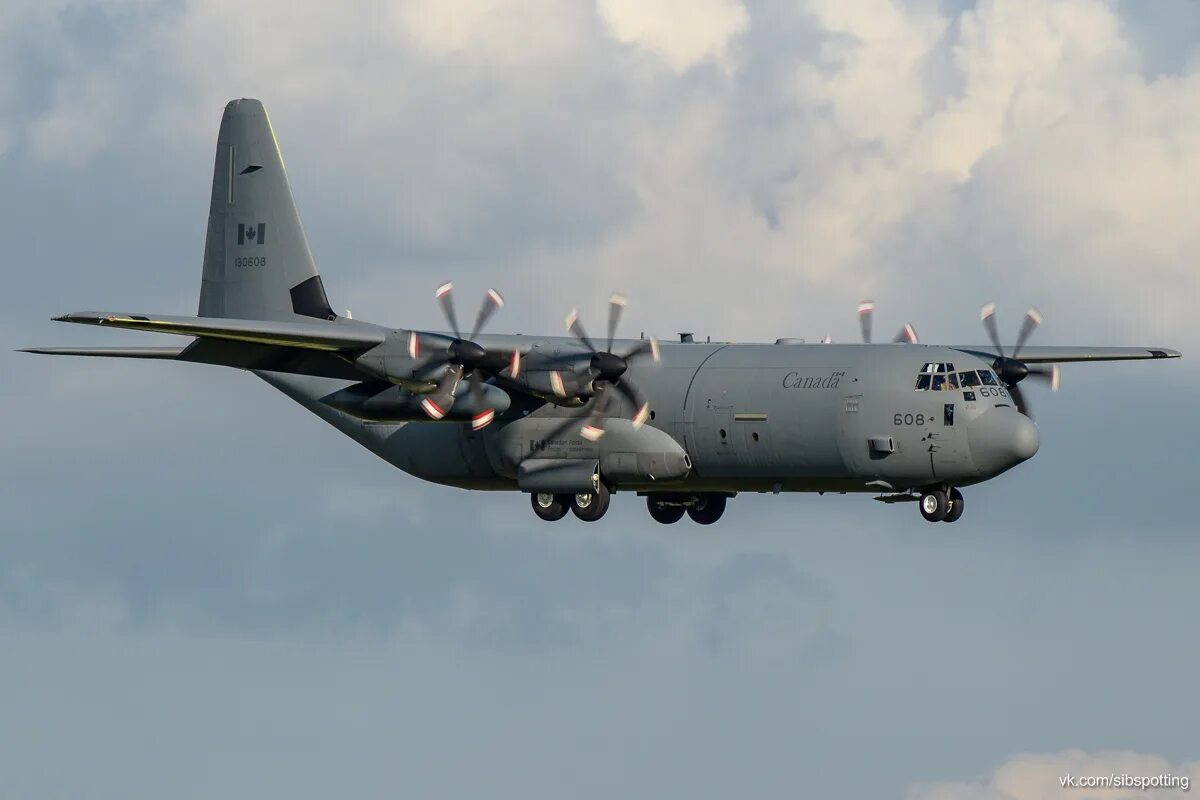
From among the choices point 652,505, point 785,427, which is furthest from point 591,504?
point 785,427

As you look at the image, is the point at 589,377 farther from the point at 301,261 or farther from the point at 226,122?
the point at 226,122

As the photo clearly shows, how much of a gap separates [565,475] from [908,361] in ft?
21.5

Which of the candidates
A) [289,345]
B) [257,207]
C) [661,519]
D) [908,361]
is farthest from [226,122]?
[908,361]

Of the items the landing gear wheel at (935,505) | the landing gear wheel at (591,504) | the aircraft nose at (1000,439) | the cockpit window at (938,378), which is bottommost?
the landing gear wheel at (935,505)

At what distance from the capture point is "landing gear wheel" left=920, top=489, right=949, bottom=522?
1305 inches

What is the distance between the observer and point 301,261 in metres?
39.2

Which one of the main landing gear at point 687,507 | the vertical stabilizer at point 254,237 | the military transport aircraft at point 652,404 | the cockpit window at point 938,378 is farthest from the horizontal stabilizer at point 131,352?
the cockpit window at point 938,378

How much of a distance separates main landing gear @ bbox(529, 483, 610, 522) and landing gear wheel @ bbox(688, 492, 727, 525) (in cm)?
278

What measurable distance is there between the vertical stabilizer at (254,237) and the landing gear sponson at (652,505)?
20.8 ft

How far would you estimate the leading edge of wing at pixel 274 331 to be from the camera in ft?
101

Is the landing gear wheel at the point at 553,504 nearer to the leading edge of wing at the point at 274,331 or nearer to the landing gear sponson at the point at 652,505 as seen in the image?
the landing gear sponson at the point at 652,505

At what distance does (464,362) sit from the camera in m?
33.2

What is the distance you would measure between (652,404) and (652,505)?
396cm

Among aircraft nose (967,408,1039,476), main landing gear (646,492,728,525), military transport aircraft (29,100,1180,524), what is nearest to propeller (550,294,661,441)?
military transport aircraft (29,100,1180,524)
